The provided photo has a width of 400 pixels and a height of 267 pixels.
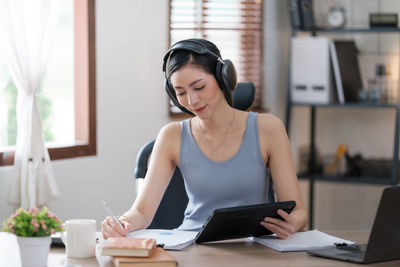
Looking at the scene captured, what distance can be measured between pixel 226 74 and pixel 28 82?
1.50 metres

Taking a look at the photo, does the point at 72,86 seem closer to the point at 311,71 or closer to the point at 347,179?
the point at 311,71

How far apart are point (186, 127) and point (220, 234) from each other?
0.50 m

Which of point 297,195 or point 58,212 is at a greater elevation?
point 297,195

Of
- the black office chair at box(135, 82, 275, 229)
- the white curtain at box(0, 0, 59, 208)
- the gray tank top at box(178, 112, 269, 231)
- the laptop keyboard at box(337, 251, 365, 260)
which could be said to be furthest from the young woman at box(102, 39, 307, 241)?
the white curtain at box(0, 0, 59, 208)

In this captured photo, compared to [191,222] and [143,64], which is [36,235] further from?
[143,64]

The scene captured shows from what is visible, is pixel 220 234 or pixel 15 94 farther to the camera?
pixel 15 94

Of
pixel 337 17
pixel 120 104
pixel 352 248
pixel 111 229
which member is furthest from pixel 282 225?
pixel 337 17

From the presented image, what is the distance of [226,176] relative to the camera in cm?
207

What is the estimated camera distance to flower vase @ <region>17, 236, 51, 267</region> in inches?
58.0

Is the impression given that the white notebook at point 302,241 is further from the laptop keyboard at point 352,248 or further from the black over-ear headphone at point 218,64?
the black over-ear headphone at point 218,64

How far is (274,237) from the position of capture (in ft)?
6.09

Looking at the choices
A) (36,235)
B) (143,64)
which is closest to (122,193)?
(143,64)

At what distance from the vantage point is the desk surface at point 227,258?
5.18ft

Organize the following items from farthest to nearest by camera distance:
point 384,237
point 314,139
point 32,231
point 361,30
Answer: point 314,139
point 361,30
point 384,237
point 32,231
